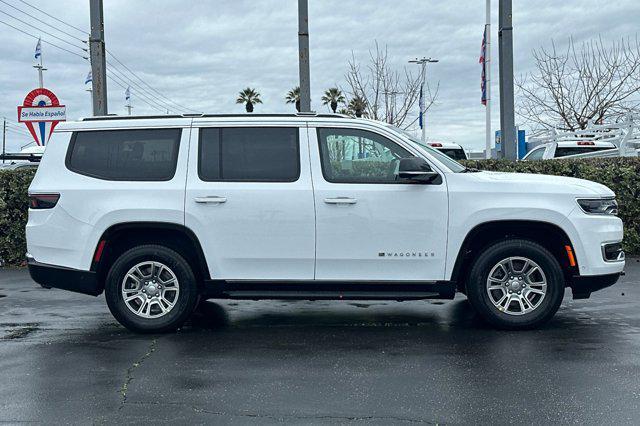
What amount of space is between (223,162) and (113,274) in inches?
57.0

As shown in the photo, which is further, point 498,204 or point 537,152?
point 537,152

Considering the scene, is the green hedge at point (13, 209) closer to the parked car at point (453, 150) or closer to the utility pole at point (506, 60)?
the utility pole at point (506, 60)

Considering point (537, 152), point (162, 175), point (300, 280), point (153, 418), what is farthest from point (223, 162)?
point (537, 152)

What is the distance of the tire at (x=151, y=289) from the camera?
672 centimetres

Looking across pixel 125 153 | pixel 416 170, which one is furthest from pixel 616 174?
pixel 125 153

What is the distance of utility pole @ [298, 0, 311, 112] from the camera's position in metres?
11.7

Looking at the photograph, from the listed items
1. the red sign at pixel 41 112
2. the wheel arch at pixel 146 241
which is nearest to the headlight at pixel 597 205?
the wheel arch at pixel 146 241

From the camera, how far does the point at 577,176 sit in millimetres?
11094

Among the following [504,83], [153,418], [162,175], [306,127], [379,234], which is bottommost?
[153,418]

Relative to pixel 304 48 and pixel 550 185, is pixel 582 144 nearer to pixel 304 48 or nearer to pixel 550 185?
pixel 304 48

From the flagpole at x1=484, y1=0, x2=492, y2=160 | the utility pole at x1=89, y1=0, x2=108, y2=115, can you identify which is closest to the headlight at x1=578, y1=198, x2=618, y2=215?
the utility pole at x1=89, y1=0, x2=108, y2=115

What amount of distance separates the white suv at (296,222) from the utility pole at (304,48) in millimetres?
4974

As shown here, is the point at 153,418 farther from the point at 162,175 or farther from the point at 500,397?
the point at 162,175

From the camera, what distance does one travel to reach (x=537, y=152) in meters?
19.6
